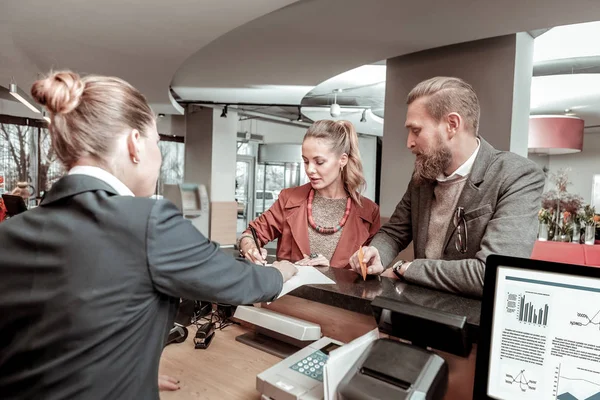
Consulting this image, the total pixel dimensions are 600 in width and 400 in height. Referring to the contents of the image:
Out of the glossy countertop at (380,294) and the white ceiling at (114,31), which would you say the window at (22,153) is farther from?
the glossy countertop at (380,294)

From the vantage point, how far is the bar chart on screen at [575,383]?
66 centimetres

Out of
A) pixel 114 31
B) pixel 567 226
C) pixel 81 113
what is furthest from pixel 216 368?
pixel 567 226

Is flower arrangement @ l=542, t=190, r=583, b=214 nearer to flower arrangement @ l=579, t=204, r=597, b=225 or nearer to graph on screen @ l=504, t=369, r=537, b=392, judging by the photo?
flower arrangement @ l=579, t=204, r=597, b=225

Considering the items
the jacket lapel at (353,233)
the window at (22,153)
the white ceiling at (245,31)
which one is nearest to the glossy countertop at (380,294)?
the jacket lapel at (353,233)

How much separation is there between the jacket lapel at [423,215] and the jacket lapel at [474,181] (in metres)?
0.15

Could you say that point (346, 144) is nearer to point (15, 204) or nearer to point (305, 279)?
point (305, 279)

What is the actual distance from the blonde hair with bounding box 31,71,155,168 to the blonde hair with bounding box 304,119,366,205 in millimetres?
1163

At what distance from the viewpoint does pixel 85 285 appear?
711mm

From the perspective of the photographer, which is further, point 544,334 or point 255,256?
point 255,256

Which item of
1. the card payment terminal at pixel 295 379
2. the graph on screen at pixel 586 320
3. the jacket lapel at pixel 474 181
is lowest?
the card payment terminal at pixel 295 379

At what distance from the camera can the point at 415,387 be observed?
70 centimetres

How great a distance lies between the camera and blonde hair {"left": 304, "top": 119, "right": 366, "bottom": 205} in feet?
6.32

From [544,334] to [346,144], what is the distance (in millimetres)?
1384

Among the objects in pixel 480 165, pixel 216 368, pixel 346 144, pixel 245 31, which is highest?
pixel 245 31
